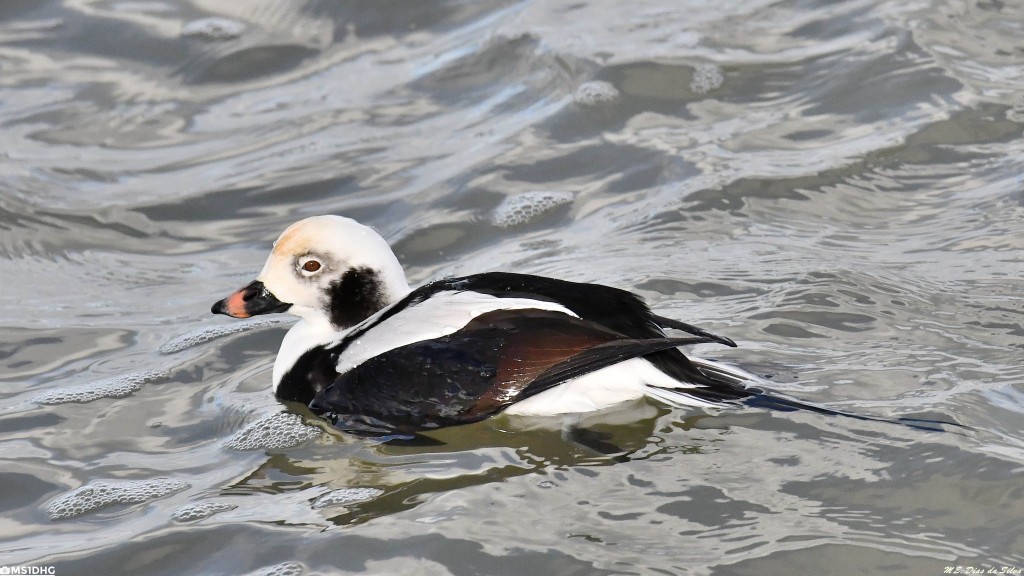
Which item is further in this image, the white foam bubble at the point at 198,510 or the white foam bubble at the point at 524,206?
the white foam bubble at the point at 524,206

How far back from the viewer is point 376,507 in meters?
3.79

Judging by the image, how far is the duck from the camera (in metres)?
4.00

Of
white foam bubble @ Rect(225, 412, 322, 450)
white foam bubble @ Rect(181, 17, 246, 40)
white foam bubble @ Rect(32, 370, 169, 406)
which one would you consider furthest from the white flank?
white foam bubble @ Rect(181, 17, 246, 40)

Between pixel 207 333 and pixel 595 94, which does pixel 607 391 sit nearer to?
pixel 207 333

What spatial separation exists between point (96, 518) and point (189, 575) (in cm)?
57

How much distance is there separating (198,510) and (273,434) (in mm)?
549

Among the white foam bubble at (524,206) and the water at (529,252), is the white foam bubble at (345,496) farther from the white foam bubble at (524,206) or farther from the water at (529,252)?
the white foam bubble at (524,206)

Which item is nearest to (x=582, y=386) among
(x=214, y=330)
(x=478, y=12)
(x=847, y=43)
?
(x=214, y=330)

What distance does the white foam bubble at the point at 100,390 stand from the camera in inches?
191

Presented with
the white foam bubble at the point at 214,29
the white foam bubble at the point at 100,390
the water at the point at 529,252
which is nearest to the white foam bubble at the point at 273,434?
the water at the point at 529,252

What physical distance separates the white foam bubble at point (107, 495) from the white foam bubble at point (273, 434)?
0.97 feet

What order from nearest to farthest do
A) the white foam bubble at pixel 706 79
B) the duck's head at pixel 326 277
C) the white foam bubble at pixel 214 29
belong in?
the duck's head at pixel 326 277
the white foam bubble at pixel 706 79
the white foam bubble at pixel 214 29

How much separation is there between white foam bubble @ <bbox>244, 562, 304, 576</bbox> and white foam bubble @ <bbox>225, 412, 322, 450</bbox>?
33.2 inches

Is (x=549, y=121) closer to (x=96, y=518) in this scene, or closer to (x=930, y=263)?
(x=930, y=263)
